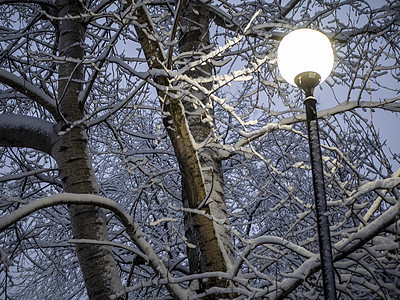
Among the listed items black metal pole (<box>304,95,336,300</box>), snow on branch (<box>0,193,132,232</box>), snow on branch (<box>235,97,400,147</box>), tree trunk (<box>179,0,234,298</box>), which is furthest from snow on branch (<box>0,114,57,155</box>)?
black metal pole (<box>304,95,336,300</box>)

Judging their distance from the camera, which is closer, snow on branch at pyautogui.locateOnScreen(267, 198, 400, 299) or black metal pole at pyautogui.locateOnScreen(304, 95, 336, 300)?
black metal pole at pyautogui.locateOnScreen(304, 95, 336, 300)

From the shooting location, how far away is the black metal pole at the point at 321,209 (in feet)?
7.47

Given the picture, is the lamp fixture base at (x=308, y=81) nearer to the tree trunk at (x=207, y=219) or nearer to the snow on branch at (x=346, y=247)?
the tree trunk at (x=207, y=219)

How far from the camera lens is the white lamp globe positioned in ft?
9.25

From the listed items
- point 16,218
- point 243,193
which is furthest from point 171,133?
point 243,193

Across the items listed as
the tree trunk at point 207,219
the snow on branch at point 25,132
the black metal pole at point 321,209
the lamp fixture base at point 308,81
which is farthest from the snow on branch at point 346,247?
the snow on branch at point 25,132

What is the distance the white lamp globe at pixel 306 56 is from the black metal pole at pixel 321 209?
17cm

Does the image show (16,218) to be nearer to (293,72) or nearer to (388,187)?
(293,72)

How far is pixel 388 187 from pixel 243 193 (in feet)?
19.8

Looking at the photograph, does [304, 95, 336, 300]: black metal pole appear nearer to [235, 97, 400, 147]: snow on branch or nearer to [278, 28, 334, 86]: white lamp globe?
[278, 28, 334, 86]: white lamp globe

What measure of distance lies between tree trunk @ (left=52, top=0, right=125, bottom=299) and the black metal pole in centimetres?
168

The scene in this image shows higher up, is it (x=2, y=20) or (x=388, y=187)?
(x=2, y=20)

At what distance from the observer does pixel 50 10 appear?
4.45 metres

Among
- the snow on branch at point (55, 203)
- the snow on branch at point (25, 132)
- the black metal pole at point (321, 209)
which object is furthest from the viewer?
the snow on branch at point (25, 132)
